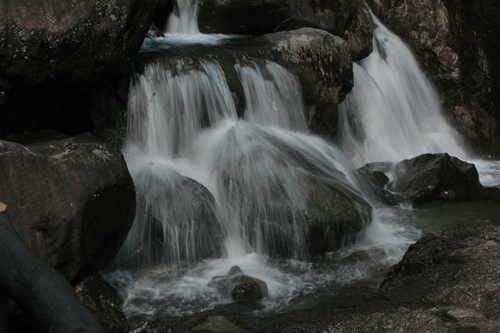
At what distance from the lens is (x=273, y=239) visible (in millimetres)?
5105

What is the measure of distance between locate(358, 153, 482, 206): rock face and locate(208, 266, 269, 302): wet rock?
10.5 ft

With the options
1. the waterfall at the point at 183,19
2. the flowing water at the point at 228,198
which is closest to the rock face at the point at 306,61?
the flowing water at the point at 228,198

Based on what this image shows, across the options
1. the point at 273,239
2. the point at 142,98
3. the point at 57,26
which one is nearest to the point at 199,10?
the point at 142,98

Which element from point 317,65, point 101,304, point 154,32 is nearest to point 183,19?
point 154,32

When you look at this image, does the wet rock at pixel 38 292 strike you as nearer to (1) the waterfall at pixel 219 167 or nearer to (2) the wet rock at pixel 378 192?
(1) the waterfall at pixel 219 167

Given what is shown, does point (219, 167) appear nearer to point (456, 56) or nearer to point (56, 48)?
point (56, 48)

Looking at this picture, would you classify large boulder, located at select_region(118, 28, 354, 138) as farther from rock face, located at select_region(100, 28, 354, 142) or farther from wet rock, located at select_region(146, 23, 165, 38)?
wet rock, located at select_region(146, 23, 165, 38)

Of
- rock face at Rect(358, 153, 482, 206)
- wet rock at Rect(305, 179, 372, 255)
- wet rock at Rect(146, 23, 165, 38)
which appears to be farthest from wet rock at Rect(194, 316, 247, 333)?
wet rock at Rect(146, 23, 165, 38)

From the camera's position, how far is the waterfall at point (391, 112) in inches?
354

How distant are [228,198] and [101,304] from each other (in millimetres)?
2101

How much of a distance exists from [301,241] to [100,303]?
89.1 inches

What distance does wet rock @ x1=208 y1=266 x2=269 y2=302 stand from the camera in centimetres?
416

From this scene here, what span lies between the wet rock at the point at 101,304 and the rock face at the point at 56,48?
1967 mm

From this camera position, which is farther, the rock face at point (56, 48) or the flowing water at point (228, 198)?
the flowing water at point (228, 198)
